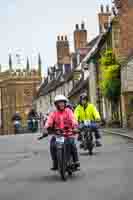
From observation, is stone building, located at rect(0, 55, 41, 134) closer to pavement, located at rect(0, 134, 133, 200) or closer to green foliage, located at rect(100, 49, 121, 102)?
green foliage, located at rect(100, 49, 121, 102)

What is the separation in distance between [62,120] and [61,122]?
5 centimetres

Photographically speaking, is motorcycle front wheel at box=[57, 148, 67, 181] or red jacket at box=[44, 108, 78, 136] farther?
red jacket at box=[44, 108, 78, 136]

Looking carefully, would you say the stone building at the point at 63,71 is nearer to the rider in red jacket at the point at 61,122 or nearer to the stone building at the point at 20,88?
the stone building at the point at 20,88

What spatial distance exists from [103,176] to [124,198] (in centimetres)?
393

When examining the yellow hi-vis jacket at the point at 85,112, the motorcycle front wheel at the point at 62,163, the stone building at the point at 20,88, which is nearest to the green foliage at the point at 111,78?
the yellow hi-vis jacket at the point at 85,112

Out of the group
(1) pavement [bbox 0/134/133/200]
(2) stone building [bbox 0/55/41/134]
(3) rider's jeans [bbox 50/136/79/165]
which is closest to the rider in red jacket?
(3) rider's jeans [bbox 50/136/79/165]

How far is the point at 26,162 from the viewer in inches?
794

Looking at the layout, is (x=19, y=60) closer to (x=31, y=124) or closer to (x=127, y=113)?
(x=31, y=124)

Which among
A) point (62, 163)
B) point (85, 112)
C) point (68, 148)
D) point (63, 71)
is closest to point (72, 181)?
point (62, 163)

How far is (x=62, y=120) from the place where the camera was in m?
15.0

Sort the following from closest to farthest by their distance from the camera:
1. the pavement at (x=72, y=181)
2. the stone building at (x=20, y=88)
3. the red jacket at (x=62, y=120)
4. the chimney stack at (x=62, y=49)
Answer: the pavement at (x=72, y=181)
the red jacket at (x=62, y=120)
the chimney stack at (x=62, y=49)
the stone building at (x=20, y=88)

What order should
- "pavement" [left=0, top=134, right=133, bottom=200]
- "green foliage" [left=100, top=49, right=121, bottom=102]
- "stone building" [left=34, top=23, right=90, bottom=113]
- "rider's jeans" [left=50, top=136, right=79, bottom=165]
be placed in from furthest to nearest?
"stone building" [left=34, top=23, right=90, bottom=113]
"green foliage" [left=100, top=49, right=121, bottom=102]
"rider's jeans" [left=50, top=136, right=79, bottom=165]
"pavement" [left=0, top=134, right=133, bottom=200]

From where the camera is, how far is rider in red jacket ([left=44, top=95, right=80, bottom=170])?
14.9 m

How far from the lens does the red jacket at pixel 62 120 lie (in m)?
15.0
